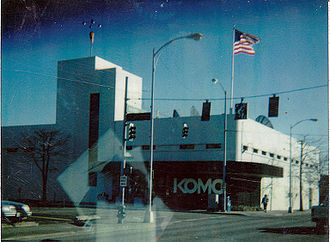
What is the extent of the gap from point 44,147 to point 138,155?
9.99 metres

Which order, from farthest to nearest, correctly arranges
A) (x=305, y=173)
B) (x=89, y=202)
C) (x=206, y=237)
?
(x=305, y=173), (x=89, y=202), (x=206, y=237)

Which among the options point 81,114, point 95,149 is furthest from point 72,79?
point 95,149

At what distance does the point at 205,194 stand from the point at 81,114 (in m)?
17.5

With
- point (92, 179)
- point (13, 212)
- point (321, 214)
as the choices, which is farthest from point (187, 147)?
point (13, 212)

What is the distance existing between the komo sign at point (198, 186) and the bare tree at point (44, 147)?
44.6ft

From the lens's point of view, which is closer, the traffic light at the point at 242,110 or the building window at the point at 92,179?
the traffic light at the point at 242,110

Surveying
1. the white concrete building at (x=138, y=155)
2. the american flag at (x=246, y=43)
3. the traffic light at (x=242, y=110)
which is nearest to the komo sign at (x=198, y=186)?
the white concrete building at (x=138, y=155)

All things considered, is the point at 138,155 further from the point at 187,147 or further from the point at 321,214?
the point at 321,214

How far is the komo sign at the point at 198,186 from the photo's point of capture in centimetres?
3609

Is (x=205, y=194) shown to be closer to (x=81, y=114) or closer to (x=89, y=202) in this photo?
(x=89, y=202)

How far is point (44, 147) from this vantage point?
40.0 m

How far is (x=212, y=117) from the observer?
122 feet

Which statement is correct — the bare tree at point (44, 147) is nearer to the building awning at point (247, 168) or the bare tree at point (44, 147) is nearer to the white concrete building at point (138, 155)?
the white concrete building at point (138, 155)

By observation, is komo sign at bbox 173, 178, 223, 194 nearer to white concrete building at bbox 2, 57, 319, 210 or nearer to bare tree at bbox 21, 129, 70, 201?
white concrete building at bbox 2, 57, 319, 210
